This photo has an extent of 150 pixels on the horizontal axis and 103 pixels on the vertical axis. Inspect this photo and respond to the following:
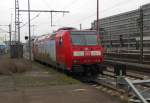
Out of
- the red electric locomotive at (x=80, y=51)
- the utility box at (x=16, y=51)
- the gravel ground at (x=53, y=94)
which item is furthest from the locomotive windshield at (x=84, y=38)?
the utility box at (x=16, y=51)

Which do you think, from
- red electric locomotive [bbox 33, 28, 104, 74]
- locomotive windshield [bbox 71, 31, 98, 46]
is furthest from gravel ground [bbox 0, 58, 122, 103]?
locomotive windshield [bbox 71, 31, 98, 46]

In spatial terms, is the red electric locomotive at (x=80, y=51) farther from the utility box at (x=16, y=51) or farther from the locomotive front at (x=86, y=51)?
the utility box at (x=16, y=51)

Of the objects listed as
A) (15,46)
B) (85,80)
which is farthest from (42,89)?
(15,46)

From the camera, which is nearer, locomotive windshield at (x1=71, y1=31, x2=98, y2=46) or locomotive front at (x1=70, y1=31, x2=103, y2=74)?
locomotive front at (x1=70, y1=31, x2=103, y2=74)

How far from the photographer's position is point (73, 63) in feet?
64.1

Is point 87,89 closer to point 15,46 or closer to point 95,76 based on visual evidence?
point 95,76

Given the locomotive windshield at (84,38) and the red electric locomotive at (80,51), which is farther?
the locomotive windshield at (84,38)

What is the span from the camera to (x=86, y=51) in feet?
65.4

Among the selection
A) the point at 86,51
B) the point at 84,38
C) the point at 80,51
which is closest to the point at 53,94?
the point at 80,51

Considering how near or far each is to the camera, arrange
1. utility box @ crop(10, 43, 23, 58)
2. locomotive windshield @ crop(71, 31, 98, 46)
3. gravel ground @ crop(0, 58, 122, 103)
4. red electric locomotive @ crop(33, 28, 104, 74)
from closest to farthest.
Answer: gravel ground @ crop(0, 58, 122, 103), red electric locomotive @ crop(33, 28, 104, 74), locomotive windshield @ crop(71, 31, 98, 46), utility box @ crop(10, 43, 23, 58)

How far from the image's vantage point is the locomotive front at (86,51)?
19.7 meters

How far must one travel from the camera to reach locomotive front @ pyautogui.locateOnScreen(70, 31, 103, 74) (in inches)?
774

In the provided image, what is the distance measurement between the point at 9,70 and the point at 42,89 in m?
9.20

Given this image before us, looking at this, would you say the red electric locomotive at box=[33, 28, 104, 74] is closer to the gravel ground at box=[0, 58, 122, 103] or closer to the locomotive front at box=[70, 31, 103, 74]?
the locomotive front at box=[70, 31, 103, 74]
